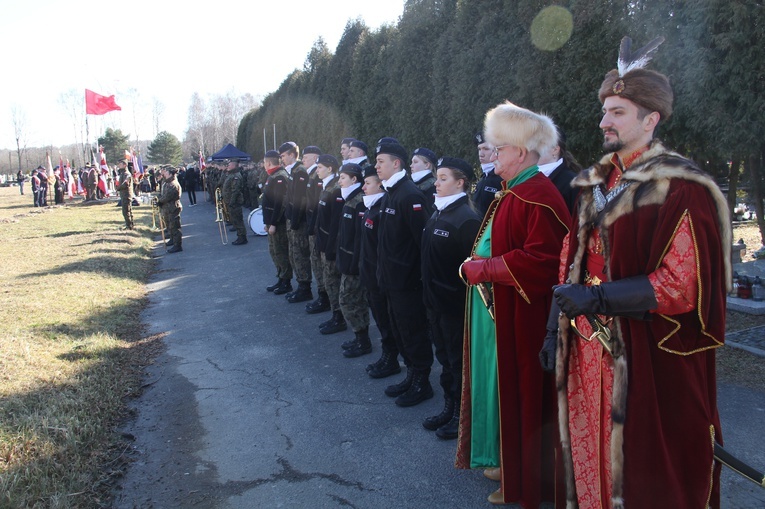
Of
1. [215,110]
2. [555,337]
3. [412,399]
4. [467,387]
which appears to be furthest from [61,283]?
[215,110]

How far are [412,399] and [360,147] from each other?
346 centimetres

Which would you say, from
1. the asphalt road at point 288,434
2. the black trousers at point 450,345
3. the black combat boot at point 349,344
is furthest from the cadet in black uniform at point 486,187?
the black combat boot at point 349,344

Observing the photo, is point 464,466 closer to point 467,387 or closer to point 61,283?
point 467,387

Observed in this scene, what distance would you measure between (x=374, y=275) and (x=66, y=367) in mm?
3104

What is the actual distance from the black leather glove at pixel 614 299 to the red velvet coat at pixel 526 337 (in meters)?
0.66

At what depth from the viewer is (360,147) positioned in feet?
23.6

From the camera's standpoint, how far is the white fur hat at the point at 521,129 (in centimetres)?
308

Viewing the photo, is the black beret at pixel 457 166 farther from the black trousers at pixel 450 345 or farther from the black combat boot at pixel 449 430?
the black combat boot at pixel 449 430

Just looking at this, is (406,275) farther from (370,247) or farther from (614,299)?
(614,299)

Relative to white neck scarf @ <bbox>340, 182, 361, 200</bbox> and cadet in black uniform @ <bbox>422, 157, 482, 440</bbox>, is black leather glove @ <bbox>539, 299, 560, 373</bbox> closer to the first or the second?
cadet in black uniform @ <bbox>422, 157, 482, 440</bbox>

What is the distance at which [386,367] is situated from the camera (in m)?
5.58

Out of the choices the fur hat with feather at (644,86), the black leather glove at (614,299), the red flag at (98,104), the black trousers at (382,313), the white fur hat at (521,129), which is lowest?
the black trousers at (382,313)

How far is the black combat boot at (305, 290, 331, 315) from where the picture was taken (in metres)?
→ 8.01

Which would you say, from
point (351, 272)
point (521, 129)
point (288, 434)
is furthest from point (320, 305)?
point (521, 129)
